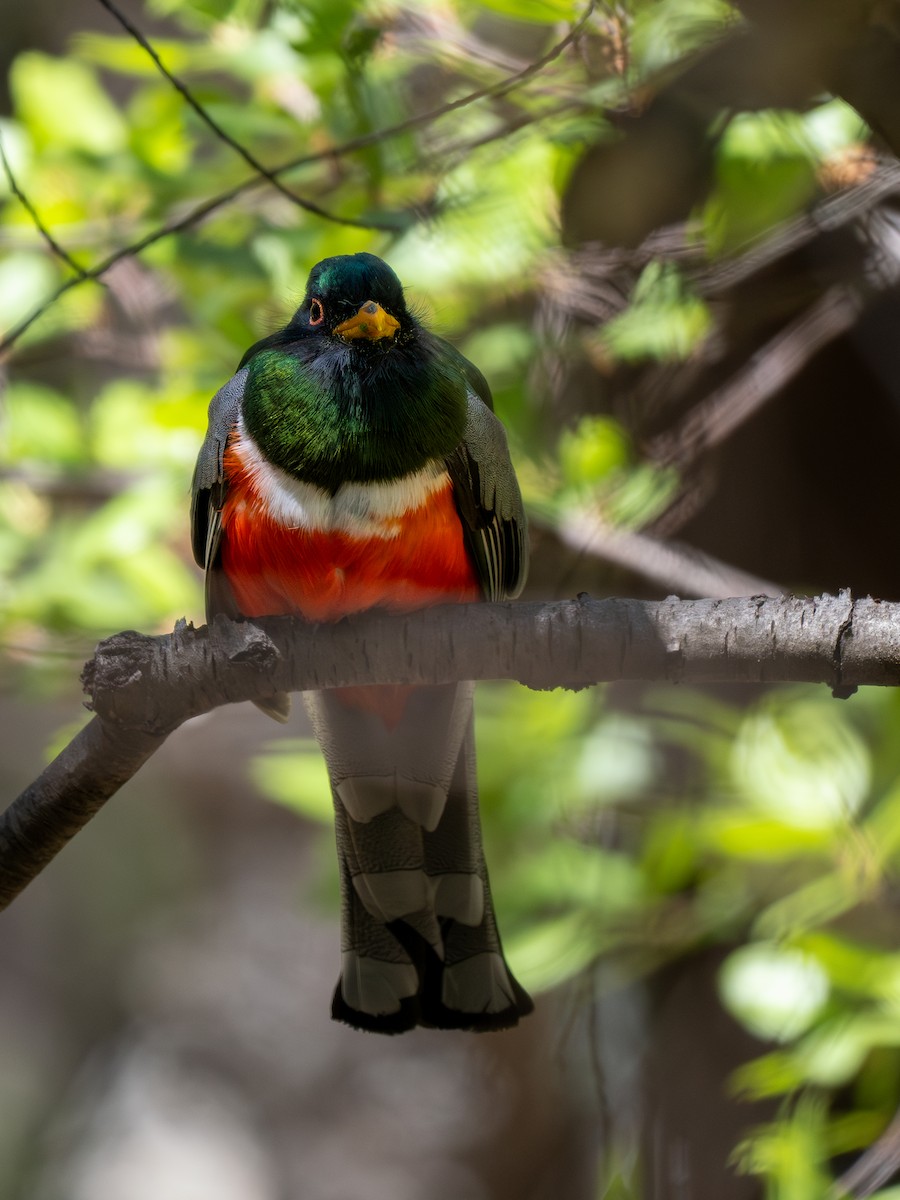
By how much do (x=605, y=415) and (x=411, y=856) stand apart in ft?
5.47

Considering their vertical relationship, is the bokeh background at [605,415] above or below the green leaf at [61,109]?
below

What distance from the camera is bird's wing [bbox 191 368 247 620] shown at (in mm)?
2420

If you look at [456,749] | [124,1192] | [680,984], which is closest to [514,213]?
[456,749]

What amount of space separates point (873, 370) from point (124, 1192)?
4.24 m

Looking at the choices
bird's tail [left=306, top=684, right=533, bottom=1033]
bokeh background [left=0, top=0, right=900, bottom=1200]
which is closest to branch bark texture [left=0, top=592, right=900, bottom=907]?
bird's tail [left=306, top=684, right=533, bottom=1033]

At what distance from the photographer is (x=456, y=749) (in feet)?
8.59

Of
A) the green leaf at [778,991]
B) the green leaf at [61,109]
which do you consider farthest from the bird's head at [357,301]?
the green leaf at [778,991]

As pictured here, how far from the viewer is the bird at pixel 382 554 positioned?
2.29 metres

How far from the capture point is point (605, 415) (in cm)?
377

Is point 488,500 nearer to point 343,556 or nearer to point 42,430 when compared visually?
point 343,556

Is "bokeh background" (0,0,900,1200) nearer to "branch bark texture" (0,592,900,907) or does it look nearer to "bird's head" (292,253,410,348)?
"bird's head" (292,253,410,348)

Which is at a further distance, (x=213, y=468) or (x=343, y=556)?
(x=213, y=468)

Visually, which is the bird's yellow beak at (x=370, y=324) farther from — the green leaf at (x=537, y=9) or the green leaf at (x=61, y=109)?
the green leaf at (x=61, y=109)

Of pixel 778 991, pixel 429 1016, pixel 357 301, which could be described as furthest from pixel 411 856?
pixel 357 301
